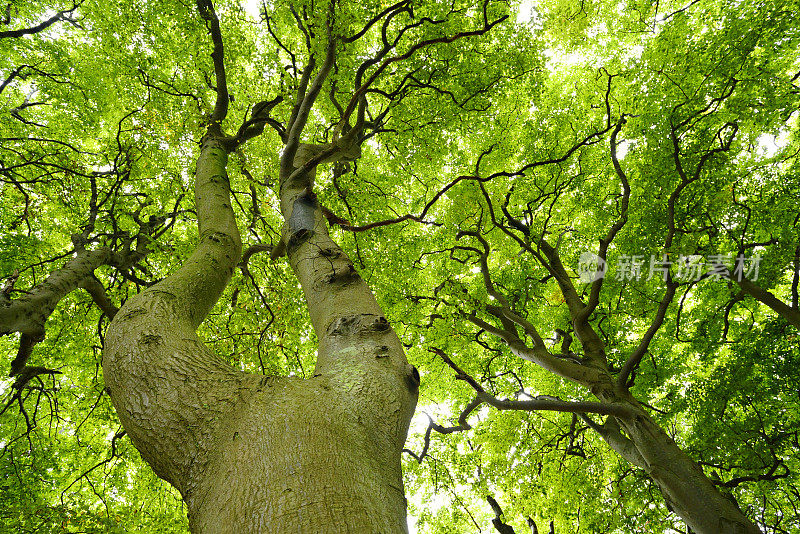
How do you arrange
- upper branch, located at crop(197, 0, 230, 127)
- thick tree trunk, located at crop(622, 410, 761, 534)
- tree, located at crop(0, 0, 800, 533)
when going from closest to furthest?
thick tree trunk, located at crop(622, 410, 761, 534)
tree, located at crop(0, 0, 800, 533)
upper branch, located at crop(197, 0, 230, 127)

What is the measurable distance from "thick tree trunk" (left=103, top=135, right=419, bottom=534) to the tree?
52mm

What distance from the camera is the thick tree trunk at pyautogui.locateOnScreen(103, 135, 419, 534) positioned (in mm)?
1130

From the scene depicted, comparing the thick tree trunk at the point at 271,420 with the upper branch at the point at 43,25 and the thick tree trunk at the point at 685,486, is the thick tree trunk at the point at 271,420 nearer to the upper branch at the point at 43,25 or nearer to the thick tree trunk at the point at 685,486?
the thick tree trunk at the point at 685,486

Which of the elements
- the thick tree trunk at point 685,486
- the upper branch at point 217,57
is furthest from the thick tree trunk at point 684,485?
the upper branch at point 217,57

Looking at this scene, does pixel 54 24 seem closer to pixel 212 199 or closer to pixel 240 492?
pixel 212 199

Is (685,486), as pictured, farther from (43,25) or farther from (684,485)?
(43,25)

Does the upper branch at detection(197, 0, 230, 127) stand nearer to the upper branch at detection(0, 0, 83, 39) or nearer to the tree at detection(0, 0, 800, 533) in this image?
the tree at detection(0, 0, 800, 533)

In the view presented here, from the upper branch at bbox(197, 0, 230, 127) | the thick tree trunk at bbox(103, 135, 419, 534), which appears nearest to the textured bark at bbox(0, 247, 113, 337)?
the thick tree trunk at bbox(103, 135, 419, 534)

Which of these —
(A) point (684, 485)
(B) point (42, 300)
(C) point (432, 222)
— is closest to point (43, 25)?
(B) point (42, 300)

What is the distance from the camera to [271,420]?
4.56ft

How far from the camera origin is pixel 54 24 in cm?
744

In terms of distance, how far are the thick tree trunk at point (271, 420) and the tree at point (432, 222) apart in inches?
2.0

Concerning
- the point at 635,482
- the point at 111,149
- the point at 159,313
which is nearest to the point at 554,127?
the point at 635,482

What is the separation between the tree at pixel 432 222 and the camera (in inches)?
165
